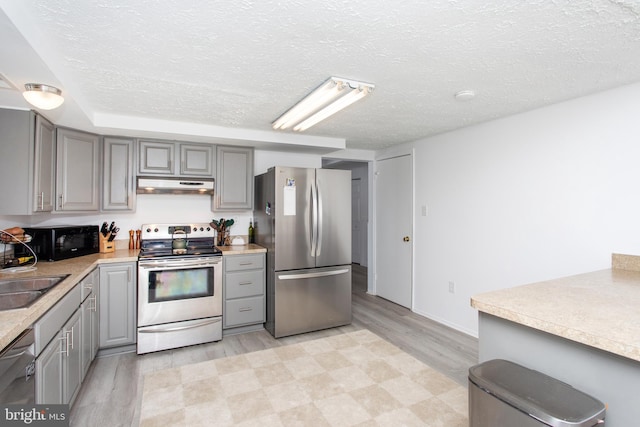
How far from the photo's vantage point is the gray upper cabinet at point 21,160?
2.27m

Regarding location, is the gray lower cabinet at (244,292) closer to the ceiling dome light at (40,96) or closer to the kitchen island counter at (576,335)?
the ceiling dome light at (40,96)

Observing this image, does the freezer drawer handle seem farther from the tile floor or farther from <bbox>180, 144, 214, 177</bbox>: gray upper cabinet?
<bbox>180, 144, 214, 177</bbox>: gray upper cabinet

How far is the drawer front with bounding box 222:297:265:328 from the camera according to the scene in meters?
3.37

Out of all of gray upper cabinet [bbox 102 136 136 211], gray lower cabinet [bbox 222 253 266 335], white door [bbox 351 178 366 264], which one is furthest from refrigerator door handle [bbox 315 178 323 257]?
white door [bbox 351 178 366 264]

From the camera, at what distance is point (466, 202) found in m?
3.44

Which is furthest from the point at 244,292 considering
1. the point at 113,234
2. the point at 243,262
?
the point at 113,234

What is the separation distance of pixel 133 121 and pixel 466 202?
3442 mm

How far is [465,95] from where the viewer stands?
2422 mm

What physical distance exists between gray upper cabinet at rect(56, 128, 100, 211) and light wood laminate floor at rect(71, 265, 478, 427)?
1.45m

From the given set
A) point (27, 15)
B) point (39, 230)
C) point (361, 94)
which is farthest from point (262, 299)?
point (27, 15)

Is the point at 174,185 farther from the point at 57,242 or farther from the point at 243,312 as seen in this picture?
the point at 243,312

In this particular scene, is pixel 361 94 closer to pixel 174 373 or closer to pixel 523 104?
pixel 523 104

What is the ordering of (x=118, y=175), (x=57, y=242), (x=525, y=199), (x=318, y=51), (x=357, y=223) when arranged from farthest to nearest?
(x=357, y=223), (x=118, y=175), (x=525, y=199), (x=57, y=242), (x=318, y=51)

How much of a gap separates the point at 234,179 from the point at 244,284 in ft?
3.99
